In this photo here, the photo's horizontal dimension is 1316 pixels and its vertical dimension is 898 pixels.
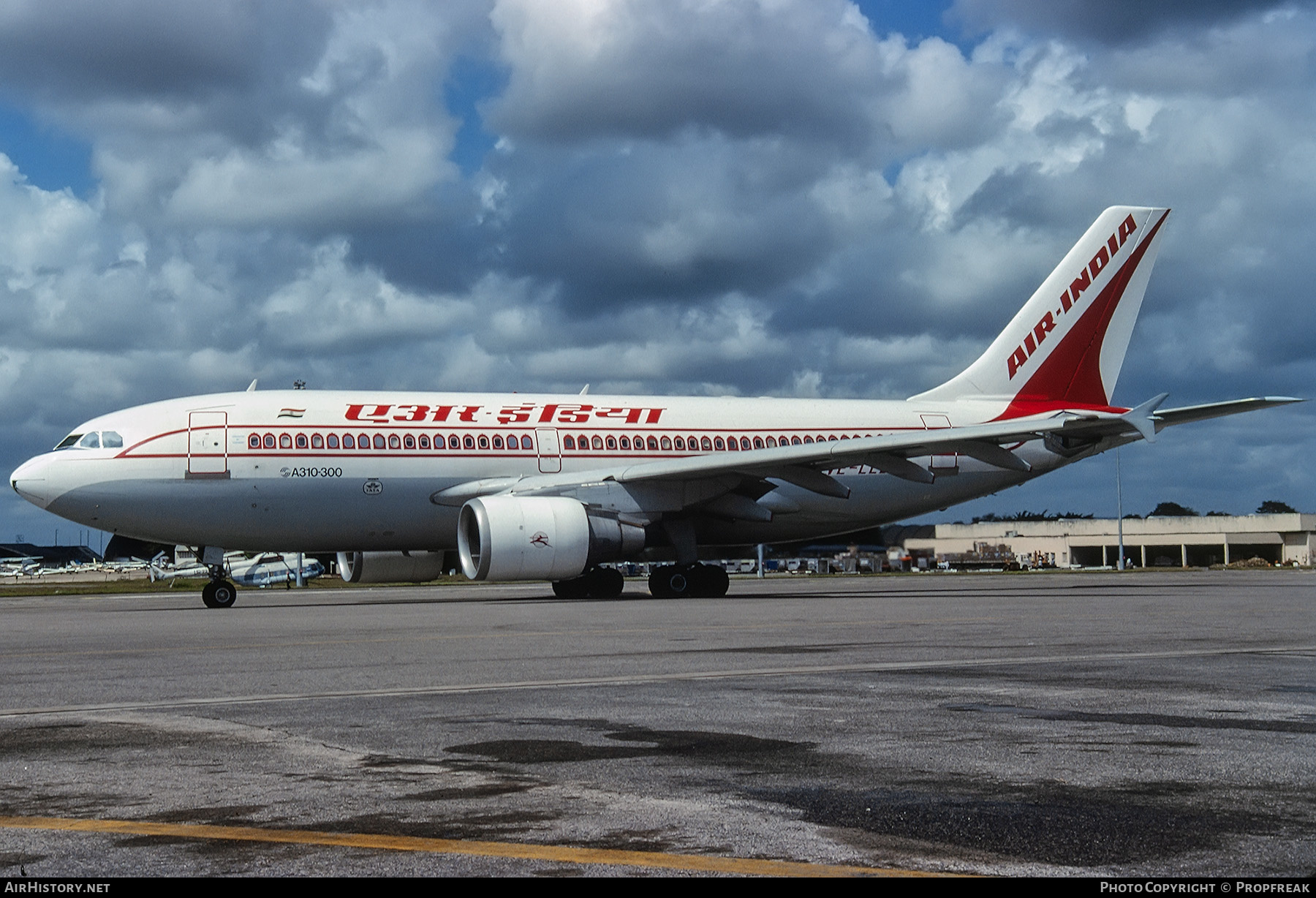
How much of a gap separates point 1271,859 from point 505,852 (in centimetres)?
231

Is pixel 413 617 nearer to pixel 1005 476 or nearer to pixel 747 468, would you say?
pixel 747 468

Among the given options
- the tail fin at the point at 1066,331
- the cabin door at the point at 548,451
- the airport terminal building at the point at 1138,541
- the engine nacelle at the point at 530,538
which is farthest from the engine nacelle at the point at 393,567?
the airport terminal building at the point at 1138,541

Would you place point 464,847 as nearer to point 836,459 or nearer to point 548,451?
point 836,459

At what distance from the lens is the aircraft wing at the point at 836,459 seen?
78.8 ft

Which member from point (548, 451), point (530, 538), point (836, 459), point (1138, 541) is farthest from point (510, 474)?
point (1138, 541)

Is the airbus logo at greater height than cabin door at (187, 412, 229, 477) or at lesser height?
greater

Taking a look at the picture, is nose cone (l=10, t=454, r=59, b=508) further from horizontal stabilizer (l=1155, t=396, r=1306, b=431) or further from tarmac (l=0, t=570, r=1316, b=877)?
horizontal stabilizer (l=1155, t=396, r=1306, b=431)

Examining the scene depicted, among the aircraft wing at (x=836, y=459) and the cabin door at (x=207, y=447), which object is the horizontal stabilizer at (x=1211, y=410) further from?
the cabin door at (x=207, y=447)

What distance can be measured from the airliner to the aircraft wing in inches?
2.0

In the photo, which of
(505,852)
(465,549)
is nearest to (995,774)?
(505,852)

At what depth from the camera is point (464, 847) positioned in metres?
4.27

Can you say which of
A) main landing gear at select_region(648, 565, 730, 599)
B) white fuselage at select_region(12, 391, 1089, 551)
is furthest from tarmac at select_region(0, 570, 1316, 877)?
main landing gear at select_region(648, 565, 730, 599)

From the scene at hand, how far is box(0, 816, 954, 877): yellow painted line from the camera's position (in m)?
3.96

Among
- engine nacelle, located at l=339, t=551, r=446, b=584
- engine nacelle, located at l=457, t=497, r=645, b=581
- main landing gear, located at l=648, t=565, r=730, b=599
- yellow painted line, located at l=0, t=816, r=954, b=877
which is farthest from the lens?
engine nacelle, located at l=339, t=551, r=446, b=584
